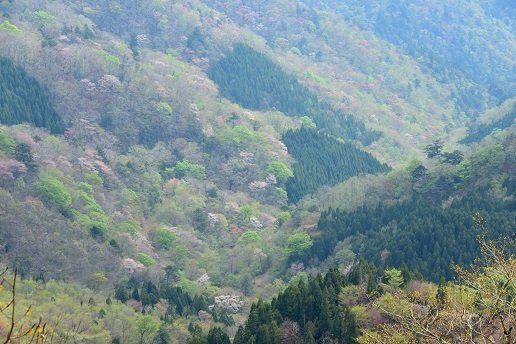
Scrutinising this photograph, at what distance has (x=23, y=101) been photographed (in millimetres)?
117125

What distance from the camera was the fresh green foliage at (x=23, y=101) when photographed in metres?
114

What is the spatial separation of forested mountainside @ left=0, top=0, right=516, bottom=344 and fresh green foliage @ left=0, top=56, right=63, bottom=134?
37cm

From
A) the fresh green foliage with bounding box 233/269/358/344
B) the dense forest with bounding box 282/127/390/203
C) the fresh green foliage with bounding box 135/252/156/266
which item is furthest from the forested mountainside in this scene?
the dense forest with bounding box 282/127/390/203

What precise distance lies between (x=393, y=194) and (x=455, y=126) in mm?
86947

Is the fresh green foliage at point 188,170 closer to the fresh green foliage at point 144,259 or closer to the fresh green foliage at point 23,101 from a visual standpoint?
the fresh green foliage at point 23,101

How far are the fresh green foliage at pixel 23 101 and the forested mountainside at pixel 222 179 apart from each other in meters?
0.37

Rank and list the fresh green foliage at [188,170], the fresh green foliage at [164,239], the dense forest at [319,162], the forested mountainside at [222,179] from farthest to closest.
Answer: the dense forest at [319,162]
the fresh green foliage at [188,170]
the fresh green foliage at [164,239]
the forested mountainside at [222,179]

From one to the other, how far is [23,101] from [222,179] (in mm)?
31550

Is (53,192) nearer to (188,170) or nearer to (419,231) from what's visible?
(188,170)

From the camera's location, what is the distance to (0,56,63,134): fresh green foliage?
114375 millimetres

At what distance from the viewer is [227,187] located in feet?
403

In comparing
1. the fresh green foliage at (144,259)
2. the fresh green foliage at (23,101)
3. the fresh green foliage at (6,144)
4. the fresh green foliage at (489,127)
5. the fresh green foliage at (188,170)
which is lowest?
the fresh green foliage at (23,101)

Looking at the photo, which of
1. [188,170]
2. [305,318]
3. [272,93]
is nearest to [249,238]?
[188,170]

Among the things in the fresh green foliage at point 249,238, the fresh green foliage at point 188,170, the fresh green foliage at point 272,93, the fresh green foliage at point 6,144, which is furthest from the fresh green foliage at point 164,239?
the fresh green foliage at point 272,93
